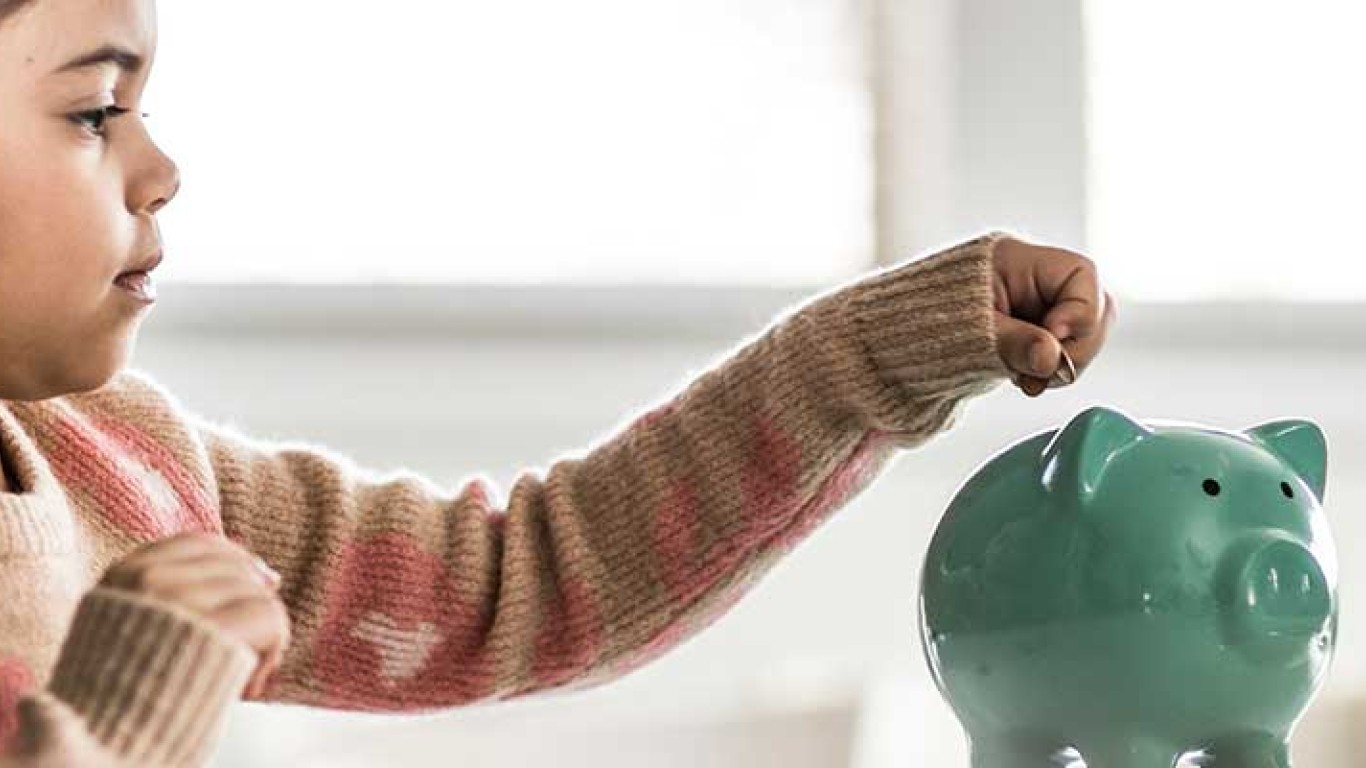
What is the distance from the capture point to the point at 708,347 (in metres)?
1.85

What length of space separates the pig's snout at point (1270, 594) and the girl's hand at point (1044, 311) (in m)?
0.12

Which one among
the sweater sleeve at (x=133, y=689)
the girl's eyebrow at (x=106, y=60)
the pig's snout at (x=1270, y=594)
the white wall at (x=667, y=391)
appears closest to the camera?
the sweater sleeve at (x=133, y=689)

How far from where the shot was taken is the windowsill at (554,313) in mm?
1786

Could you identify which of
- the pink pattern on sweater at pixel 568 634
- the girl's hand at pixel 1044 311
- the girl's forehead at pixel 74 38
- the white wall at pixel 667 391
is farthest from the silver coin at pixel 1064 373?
the white wall at pixel 667 391

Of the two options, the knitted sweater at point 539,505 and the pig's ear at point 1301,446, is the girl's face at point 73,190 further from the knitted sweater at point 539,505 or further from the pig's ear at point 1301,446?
the pig's ear at point 1301,446

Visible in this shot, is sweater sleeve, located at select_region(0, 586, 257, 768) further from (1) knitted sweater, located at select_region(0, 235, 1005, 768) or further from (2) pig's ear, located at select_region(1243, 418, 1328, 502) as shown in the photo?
(2) pig's ear, located at select_region(1243, 418, 1328, 502)

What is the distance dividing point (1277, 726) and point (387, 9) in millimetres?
1282

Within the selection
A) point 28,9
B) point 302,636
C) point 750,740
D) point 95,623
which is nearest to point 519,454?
point 750,740

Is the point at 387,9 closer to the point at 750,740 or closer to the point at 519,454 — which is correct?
the point at 519,454

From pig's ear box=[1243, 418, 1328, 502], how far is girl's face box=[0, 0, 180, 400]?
1.42 ft

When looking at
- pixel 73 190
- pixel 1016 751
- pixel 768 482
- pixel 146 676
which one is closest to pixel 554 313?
pixel 768 482

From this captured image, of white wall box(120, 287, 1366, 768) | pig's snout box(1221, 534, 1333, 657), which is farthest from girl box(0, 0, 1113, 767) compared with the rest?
white wall box(120, 287, 1366, 768)

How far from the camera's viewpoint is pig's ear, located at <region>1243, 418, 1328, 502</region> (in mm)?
860

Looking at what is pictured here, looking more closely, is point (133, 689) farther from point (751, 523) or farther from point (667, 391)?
point (667, 391)
